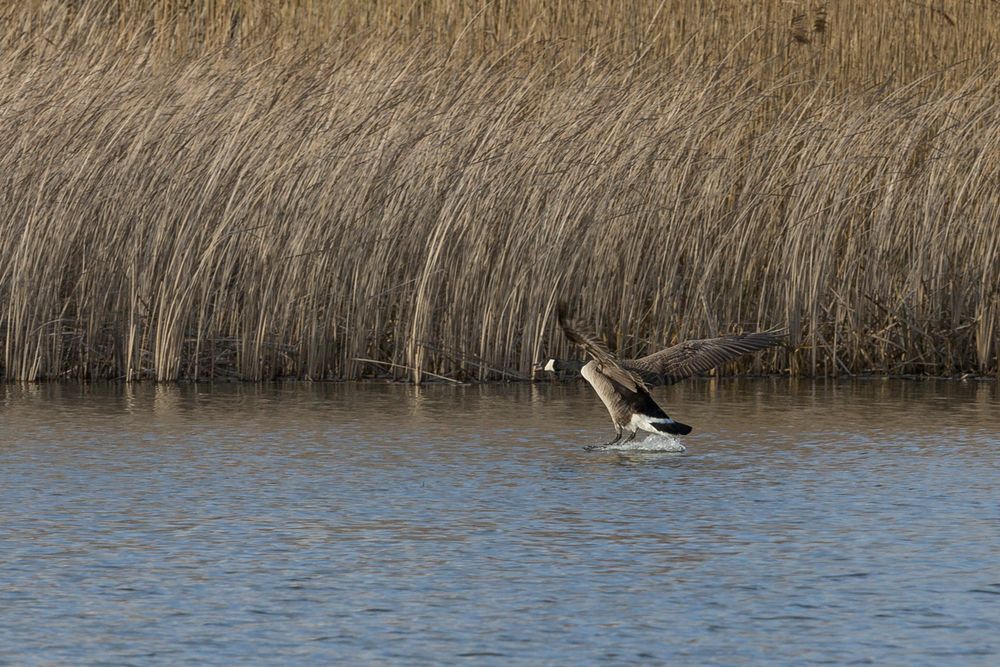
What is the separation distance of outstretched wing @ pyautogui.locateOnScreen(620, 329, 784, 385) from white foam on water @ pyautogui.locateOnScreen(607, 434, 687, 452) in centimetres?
30

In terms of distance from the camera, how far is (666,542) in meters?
5.36

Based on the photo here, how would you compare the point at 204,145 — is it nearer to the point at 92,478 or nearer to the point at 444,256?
the point at 444,256

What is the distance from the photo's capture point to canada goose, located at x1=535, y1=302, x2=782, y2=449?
730cm

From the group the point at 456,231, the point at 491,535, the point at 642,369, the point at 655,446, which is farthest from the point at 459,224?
the point at 491,535

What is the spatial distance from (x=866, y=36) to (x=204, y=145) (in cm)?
558

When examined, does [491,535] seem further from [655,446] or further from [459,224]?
[459,224]

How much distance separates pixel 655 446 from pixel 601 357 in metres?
0.53

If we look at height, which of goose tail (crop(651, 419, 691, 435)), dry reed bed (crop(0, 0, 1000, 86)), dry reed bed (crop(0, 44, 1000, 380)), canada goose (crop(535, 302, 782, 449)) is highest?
dry reed bed (crop(0, 0, 1000, 86))

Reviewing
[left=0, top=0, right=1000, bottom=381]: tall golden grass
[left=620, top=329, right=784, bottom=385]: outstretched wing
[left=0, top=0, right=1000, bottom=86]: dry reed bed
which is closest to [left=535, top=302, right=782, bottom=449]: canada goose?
[left=620, top=329, right=784, bottom=385]: outstretched wing

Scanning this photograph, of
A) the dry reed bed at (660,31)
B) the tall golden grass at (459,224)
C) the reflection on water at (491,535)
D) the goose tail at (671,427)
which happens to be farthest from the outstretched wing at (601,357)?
the dry reed bed at (660,31)

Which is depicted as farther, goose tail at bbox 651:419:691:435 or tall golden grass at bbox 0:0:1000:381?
tall golden grass at bbox 0:0:1000:381

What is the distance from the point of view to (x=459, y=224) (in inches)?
403

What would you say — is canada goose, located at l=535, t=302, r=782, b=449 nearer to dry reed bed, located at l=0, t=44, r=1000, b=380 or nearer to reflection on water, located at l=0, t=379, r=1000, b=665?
reflection on water, located at l=0, t=379, r=1000, b=665

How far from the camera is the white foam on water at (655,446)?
7543 mm
